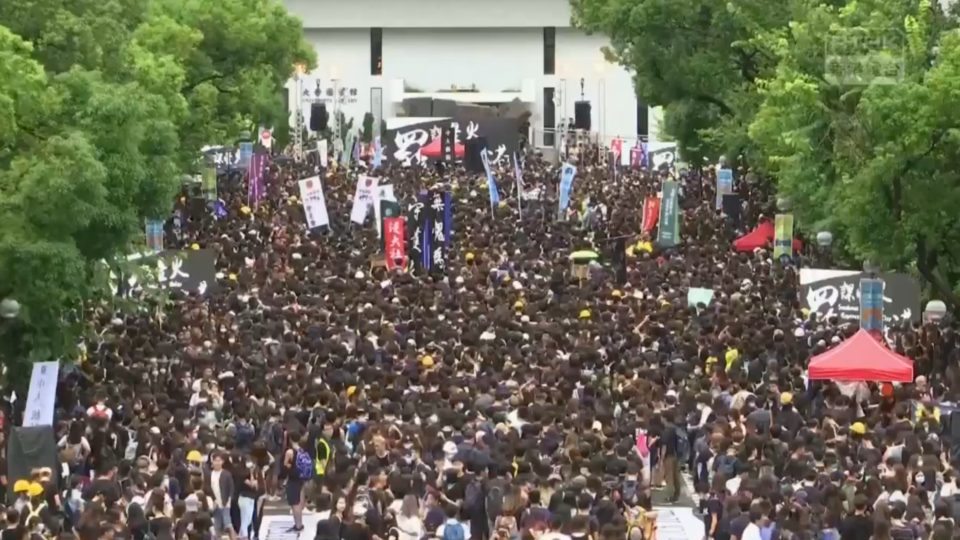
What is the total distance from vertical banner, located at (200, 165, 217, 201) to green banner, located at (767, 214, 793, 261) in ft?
45.5

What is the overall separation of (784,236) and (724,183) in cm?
931

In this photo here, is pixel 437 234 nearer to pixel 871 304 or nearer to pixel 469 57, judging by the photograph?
pixel 871 304

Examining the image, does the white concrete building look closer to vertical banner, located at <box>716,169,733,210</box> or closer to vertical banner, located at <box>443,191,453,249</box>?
vertical banner, located at <box>716,169,733,210</box>

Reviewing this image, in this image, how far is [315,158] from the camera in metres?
60.1

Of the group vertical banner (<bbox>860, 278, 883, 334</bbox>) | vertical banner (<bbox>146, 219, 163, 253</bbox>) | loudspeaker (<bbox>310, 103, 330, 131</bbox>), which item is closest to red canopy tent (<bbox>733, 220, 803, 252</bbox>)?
vertical banner (<bbox>146, 219, 163, 253</bbox>)

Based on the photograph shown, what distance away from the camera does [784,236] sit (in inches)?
1363

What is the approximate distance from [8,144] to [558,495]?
9.55 metres

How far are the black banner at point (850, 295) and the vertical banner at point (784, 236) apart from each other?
24.6 ft

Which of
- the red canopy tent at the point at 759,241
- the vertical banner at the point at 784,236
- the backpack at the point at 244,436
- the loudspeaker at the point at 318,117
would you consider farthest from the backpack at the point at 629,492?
the loudspeaker at the point at 318,117

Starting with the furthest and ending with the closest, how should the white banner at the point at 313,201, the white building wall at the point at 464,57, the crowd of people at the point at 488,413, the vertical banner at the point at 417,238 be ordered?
the white building wall at the point at 464,57 → the white banner at the point at 313,201 → the vertical banner at the point at 417,238 → the crowd of people at the point at 488,413

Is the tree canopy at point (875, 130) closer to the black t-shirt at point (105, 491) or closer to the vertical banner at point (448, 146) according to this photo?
the black t-shirt at point (105, 491)

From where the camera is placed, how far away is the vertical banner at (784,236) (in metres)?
34.4

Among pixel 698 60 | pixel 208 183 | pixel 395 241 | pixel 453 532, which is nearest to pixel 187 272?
pixel 395 241

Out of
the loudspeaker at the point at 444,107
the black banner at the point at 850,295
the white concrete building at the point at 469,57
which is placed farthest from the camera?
the white concrete building at the point at 469,57
